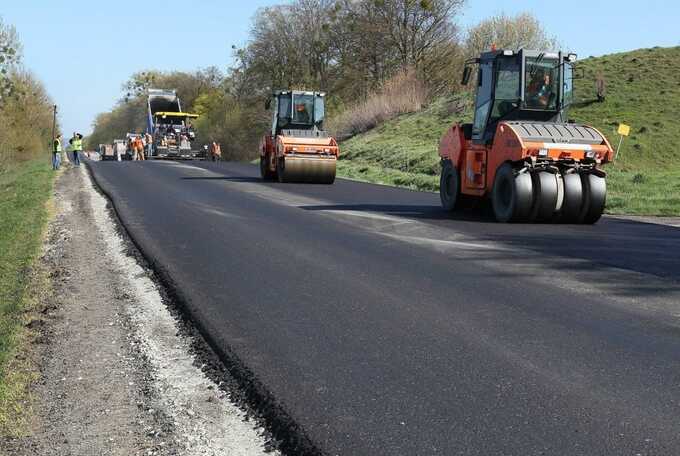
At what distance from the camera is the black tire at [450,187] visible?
1703 centimetres

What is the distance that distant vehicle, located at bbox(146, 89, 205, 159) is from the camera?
55219mm

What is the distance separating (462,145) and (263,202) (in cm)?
434

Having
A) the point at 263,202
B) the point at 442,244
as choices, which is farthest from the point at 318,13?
the point at 442,244

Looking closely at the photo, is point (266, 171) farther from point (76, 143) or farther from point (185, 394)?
point (185, 394)

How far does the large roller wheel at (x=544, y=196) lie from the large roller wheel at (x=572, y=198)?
19 cm

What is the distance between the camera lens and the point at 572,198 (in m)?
14.8

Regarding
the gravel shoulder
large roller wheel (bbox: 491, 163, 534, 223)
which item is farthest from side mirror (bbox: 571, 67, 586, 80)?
the gravel shoulder

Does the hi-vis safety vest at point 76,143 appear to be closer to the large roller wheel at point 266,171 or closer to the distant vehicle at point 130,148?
the large roller wheel at point 266,171

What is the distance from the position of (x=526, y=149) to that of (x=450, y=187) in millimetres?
2906

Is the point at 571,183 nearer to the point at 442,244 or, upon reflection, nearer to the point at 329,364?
the point at 442,244

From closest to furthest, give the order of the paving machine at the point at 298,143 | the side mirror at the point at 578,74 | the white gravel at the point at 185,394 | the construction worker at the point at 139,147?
the white gravel at the point at 185,394
the side mirror at the point at 578,74
the paving machine at the point at 298,143
the construction worker at the point at 139,147

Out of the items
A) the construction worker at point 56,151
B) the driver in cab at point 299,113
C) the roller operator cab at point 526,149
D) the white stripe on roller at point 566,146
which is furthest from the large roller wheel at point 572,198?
the construction worker at point 56,151

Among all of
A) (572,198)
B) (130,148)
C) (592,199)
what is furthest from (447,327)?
(130,148)

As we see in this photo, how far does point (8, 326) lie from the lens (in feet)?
23.1
